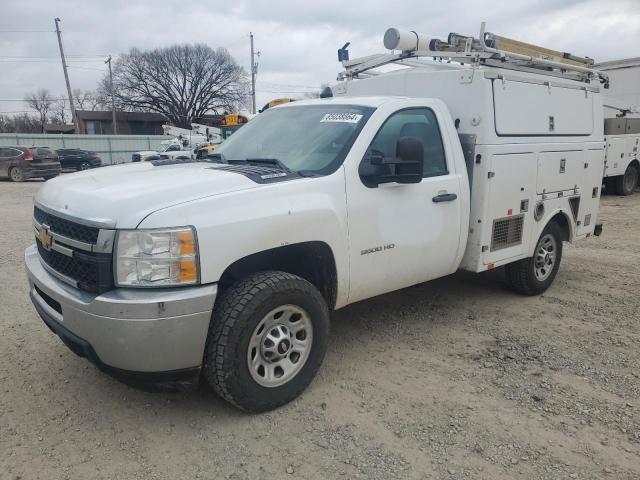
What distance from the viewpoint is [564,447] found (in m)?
2.88

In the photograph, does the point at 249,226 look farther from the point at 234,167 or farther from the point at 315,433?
the point at 315,433

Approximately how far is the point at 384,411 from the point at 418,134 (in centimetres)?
217

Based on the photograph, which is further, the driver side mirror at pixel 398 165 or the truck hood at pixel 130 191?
the driver side mirror at pixel 398 165

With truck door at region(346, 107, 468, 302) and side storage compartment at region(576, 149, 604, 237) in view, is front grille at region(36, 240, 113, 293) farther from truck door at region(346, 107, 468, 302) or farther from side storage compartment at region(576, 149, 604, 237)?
side storage compartment at region(576, 149, 604, 237)

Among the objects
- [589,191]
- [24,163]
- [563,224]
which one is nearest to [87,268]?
[563,224]

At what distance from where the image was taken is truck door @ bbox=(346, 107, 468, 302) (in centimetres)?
356

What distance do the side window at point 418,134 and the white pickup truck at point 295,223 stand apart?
0.02m

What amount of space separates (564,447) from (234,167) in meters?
2.70

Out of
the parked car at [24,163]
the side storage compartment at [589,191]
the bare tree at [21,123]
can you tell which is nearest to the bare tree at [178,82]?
the bare tree at [21,123]

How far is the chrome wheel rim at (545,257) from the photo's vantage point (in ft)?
17.7

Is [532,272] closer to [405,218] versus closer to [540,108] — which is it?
[540,108]

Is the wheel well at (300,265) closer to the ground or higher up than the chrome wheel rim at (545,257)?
higher up

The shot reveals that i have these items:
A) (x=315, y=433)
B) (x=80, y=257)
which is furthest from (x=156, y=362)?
(x=315, y=433)

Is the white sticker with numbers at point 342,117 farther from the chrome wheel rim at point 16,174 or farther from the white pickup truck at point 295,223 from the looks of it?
the chrome wheel rim at point 16,174
